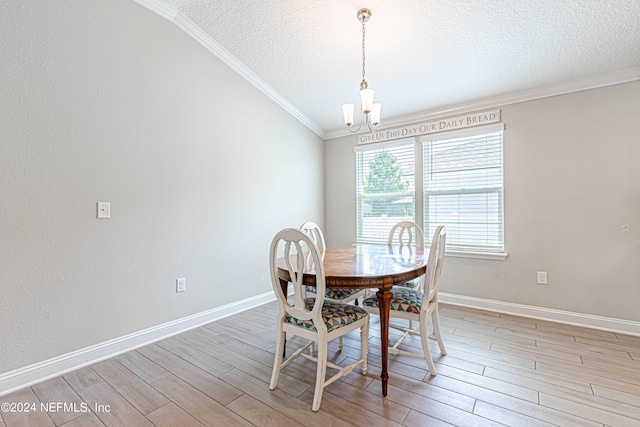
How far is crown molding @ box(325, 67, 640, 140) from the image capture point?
8.57 ft

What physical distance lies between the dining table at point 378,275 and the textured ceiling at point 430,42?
1.85 metres

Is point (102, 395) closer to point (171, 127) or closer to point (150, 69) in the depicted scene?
point (171, 127)

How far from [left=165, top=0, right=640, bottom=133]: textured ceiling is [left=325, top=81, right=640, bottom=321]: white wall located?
0.36 m

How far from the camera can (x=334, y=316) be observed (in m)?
1.81

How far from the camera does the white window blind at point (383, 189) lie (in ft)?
12.5

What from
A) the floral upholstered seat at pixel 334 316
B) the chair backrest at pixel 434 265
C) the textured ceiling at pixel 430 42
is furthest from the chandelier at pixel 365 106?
the floral upholstered seat at pixel 334 316

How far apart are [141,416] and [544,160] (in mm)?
3833

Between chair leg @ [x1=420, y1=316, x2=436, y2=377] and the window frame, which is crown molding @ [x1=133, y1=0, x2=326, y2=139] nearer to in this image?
the window frame

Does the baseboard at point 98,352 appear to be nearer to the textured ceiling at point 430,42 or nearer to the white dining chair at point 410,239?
the white dining chair at point 410,239

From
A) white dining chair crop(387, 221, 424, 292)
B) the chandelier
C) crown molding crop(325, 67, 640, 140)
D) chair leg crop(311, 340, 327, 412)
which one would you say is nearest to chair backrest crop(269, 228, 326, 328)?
chair leg crop(311, 340, 327, 412)

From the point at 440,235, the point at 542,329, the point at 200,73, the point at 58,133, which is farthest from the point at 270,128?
the point at 542,329

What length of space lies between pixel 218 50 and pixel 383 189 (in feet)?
8.28

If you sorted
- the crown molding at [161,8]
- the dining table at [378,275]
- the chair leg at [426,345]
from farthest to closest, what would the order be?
1. the crown molding at [161,8]
2. the chair leg at [426,345]
3. the dining table at [378,275]

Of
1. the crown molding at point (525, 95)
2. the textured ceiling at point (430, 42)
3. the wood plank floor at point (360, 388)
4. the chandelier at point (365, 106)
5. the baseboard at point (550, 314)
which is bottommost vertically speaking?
the wood plank floor at point (360, 388)
